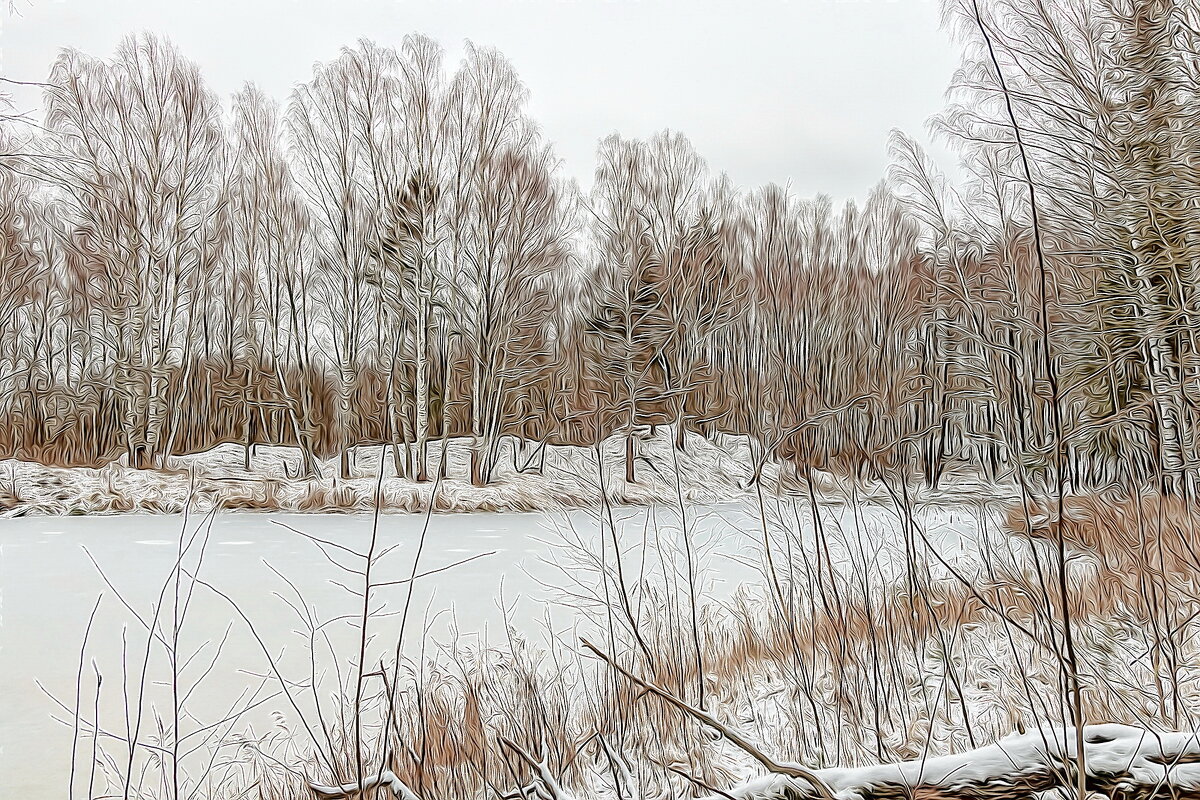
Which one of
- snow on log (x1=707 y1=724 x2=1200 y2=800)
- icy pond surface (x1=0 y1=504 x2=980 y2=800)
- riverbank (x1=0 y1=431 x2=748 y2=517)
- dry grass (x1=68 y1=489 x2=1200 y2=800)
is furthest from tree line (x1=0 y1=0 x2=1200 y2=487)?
snow on log (x1=707 y1=724 x2=1200 y2=800)

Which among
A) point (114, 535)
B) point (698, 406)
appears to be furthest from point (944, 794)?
point (698, 406)

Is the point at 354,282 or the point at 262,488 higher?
the point at 354,282

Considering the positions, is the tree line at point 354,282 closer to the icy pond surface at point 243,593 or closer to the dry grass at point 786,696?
the icy pond surface at point 243,593

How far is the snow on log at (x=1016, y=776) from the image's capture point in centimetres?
127

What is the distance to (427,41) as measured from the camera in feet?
46.3

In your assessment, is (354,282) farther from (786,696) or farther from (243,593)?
(786,696)

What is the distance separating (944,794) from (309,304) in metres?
15.5

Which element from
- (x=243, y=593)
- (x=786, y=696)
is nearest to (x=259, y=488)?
(x=243, y=593)

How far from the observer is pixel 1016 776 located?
1.32 m

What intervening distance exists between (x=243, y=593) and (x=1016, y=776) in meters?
5.82

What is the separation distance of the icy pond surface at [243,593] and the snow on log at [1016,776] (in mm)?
638

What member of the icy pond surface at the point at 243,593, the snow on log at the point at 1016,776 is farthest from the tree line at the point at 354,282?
the snow on log at the point at 1016,776

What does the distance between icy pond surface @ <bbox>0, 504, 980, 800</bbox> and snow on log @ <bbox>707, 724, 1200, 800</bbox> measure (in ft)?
2.09

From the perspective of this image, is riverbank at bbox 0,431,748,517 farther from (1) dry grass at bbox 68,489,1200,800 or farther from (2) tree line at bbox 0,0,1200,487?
(1) dry grass at bbox 68,489,1200,800
